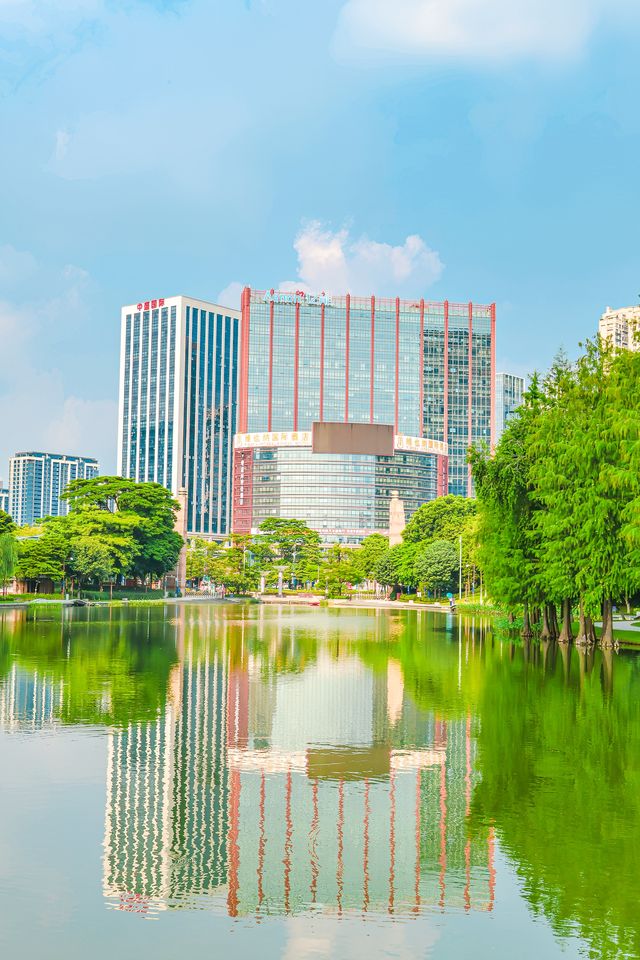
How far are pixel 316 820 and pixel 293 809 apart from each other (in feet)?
1.76

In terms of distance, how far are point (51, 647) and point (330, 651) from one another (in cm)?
1035

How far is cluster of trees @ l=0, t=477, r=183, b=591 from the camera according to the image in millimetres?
79625

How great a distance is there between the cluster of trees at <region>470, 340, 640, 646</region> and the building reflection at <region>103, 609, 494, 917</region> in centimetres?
1439

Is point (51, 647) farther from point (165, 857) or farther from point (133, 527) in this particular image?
point (133, 527)

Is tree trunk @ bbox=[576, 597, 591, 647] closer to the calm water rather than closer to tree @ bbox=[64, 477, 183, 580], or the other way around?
the calm water

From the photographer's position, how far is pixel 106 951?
757cm

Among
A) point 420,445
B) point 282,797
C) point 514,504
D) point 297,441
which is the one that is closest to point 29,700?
point 282,797

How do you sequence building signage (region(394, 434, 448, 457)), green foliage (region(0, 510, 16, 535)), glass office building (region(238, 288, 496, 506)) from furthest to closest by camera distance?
glass office building (region(238, 288, 496, 506))
building signage (region(394, 434, 448, 457))
green foliage (region(0, 510, 16, 535))

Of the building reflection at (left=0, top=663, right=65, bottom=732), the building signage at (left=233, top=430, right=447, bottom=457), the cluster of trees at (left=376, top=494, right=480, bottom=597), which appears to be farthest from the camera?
the building signage at (left=233, top=430, right=447, bottom=457)

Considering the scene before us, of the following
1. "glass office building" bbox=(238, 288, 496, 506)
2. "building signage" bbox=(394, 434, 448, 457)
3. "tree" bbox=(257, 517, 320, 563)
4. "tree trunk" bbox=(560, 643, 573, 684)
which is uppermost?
"glass office building" bbox=(238, 288, 496, 506)

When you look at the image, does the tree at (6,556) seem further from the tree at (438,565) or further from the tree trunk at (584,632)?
the tree at (438,565)

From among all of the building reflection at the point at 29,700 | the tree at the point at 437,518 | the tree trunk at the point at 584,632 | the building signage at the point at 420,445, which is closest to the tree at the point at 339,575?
the tree at the point at 437,518

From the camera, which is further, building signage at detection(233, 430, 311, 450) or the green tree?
building signage at detection(233, 430, 311, 450)

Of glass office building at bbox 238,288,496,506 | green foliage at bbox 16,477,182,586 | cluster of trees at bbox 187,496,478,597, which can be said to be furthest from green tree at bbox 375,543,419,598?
glass office building at bbox 238,288,496,506
